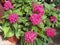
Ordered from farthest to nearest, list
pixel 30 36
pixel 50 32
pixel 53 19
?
pixel 53 19 → pixel 50 32 → pixel 30 36

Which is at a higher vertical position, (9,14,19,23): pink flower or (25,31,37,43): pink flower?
(9,14,19,23): pink flower

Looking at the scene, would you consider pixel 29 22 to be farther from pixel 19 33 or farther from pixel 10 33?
pixel 10 33

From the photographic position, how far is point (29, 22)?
323 cm

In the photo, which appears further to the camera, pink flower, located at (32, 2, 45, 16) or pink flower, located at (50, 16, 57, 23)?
pink flower, located at (50, 16, 57, 23)

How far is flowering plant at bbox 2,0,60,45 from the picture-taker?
122 inches

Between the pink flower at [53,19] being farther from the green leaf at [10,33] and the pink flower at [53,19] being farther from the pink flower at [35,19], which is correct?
the green leaf at [10,33]

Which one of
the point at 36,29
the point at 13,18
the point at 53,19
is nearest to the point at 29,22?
the point at 36,29

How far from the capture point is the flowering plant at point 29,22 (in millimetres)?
3094

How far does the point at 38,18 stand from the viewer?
3078 millimetres

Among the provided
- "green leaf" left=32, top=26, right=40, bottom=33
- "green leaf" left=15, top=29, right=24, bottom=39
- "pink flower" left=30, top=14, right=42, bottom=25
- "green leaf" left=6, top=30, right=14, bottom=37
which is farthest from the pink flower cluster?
"green leaf" left=6, top=30, right=14, bottom=37

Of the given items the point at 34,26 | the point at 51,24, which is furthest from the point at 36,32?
the point at 51,24

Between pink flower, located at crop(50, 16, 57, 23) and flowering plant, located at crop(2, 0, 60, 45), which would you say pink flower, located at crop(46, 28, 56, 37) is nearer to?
flowering plant, located at crop(2, 0, 60, 45)

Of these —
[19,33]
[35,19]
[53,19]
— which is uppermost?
[35,19]

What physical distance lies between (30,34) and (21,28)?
26 centimetres
